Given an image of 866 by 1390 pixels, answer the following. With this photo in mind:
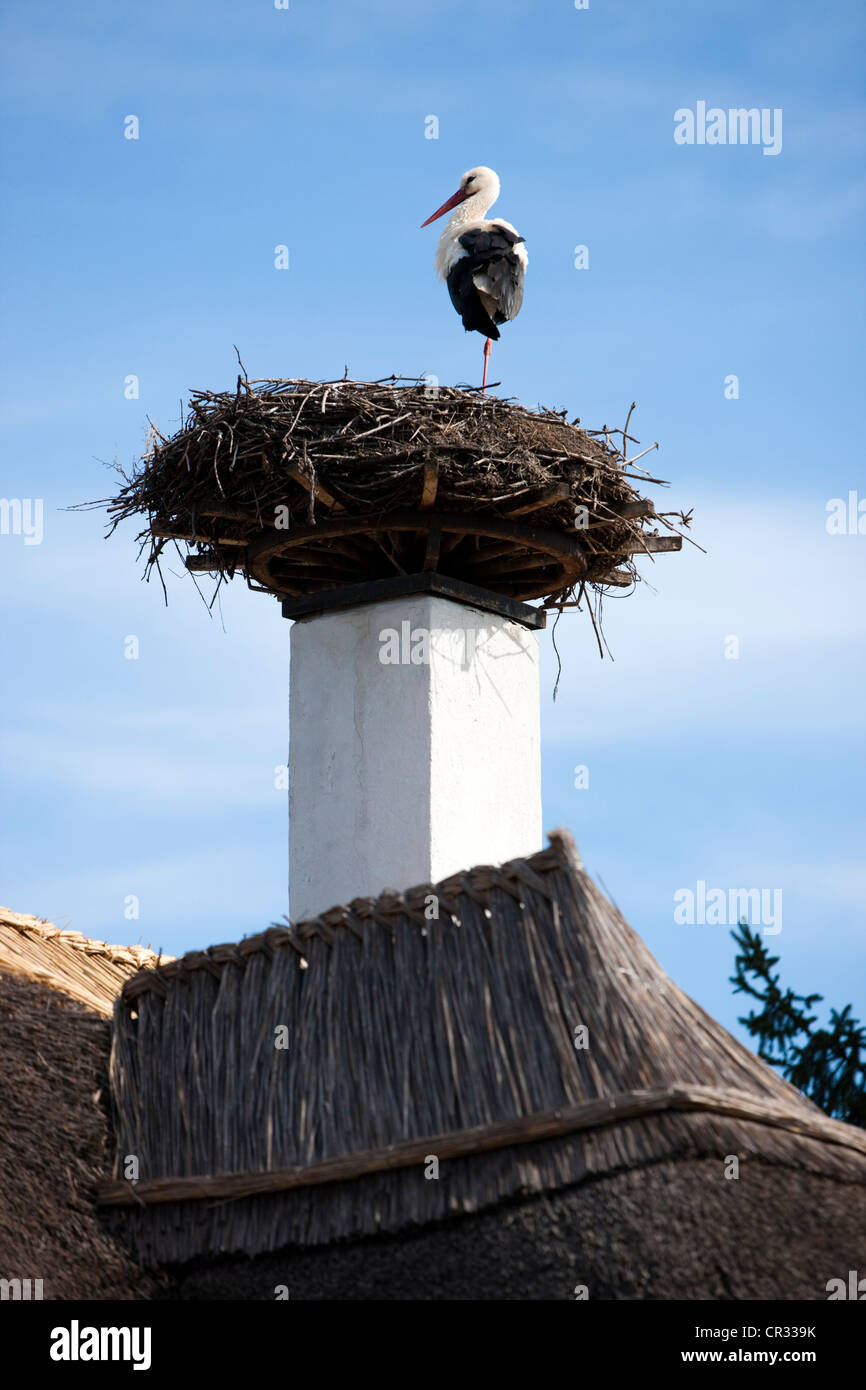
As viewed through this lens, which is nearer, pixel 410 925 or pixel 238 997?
pixel 410 925

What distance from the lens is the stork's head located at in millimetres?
10633

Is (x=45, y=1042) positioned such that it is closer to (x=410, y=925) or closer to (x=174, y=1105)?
(x=174, y=1105)

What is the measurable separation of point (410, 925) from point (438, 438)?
3451mm

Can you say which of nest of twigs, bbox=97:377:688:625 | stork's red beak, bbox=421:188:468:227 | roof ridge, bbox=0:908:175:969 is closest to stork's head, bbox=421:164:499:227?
stork's red beak, bbox=421:188:468:227

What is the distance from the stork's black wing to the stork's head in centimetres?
92

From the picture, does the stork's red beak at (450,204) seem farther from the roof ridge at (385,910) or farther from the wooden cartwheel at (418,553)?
the roof ridge at (385,910)

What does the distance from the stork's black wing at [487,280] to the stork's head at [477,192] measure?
916 millimetres

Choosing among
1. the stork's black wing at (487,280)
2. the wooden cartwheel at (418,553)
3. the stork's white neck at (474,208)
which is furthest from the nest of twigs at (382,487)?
the stork's white neck at (474,208)

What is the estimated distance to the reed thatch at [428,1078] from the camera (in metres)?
3.62

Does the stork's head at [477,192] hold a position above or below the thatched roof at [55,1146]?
above

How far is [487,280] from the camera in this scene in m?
9.53

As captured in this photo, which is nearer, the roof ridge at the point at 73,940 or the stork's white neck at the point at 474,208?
the roof ridge at the point at 73,940

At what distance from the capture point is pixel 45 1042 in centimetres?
455
